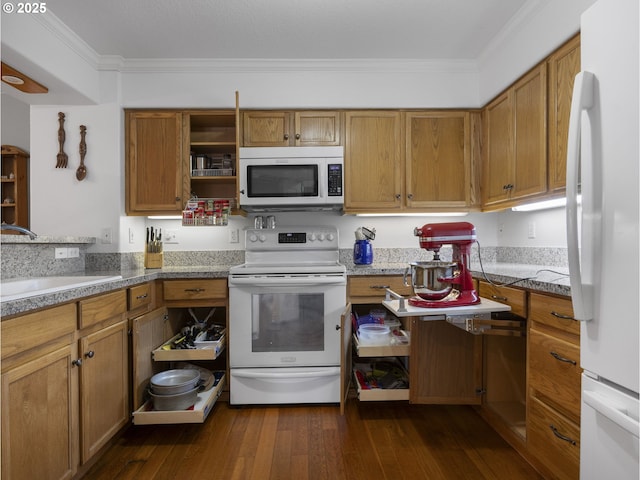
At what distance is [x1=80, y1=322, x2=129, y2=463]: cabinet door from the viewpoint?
1450 millimetres

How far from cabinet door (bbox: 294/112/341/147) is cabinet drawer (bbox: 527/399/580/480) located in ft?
6.42

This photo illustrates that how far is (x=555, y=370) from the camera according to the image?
1.30m

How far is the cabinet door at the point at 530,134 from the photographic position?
1.84 metres

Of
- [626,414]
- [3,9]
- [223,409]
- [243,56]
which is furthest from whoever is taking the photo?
[243,56]

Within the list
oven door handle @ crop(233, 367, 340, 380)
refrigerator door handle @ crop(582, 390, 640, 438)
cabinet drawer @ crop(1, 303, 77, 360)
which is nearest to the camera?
refrigerator door handle @ crop(582, 390, 640, 438)

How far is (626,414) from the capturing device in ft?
2.46

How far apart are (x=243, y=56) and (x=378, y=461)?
261cm

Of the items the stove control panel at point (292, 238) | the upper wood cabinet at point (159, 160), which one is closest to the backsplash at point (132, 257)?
the stove control panel at point (292, 238)

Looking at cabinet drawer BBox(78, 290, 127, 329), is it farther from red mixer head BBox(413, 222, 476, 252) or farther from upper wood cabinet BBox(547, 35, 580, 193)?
upper wood cabinet BBox(547, 35, 580, 193)

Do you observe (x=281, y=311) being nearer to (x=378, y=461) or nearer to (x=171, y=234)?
(x=378, y=461)

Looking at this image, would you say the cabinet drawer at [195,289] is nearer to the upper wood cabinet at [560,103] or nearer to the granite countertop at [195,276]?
the granite countertop at [195,276]

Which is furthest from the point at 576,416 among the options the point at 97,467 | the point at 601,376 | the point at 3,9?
the point at 3,9

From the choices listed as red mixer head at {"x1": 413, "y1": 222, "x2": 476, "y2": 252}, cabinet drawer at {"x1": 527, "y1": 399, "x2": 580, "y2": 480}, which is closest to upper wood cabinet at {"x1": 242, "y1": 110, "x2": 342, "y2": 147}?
red mixer head at {"x1": 413, "y1": 222, "x2": 476, "y2": 252}

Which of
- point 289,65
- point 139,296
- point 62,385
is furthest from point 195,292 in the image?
point 289,65
